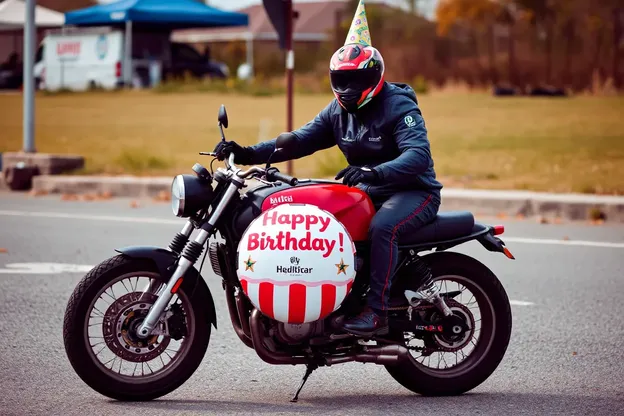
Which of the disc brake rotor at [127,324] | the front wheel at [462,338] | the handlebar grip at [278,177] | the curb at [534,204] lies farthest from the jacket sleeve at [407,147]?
the curb at [534,204]

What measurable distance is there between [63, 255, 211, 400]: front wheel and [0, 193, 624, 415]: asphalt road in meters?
0.12

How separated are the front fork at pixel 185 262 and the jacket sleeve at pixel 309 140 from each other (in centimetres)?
44

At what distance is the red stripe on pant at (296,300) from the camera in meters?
4.91

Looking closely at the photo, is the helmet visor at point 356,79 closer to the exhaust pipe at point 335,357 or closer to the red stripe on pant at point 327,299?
the red stripe on pant at point 327,299

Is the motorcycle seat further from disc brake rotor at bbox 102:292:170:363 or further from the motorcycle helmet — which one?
disc brake rotor at bbox 102:292:170:363

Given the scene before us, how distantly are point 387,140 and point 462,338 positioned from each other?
103 centimetres

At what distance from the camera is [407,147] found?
5.18 metres

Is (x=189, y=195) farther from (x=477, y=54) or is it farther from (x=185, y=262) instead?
(x=477, y=54)

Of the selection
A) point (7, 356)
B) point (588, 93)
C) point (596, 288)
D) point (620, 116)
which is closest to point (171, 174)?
point (596, 288)

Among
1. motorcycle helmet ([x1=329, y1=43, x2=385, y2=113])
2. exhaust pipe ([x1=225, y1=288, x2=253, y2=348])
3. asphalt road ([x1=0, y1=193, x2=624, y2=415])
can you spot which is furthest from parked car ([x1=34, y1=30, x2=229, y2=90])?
exhaust pipe ([x1=225, y1=288, x2=253, y2=348])

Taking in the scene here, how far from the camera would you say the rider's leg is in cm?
506

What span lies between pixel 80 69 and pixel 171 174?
87.0ft

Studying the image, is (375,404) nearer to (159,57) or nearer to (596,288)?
(596,288)

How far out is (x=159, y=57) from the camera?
42.1 metres
